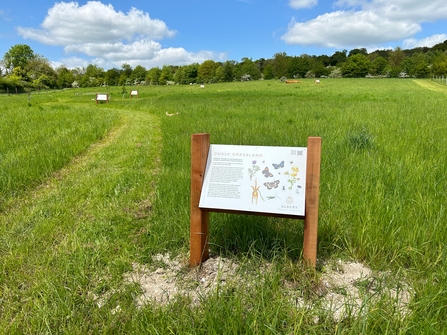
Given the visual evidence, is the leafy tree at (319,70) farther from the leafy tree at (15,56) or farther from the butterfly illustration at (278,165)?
the butterfly illustration at (278,165)

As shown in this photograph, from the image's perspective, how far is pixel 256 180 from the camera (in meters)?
2.48

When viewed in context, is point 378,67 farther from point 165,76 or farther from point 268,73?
point 165,76

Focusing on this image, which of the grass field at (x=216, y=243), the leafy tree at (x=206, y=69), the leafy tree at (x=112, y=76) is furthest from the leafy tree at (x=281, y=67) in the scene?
the grass field at (x=216, y=243)

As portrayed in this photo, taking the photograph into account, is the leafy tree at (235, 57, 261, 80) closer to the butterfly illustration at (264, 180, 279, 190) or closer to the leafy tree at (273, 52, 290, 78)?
the leafy tree at (273, 52, 290, 78)

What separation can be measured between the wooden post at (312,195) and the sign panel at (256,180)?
0.18 feet

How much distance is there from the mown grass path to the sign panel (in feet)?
3.70

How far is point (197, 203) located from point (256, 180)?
54cm

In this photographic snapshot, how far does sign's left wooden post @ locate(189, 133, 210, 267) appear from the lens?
2.60 m

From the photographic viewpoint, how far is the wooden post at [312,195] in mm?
2326

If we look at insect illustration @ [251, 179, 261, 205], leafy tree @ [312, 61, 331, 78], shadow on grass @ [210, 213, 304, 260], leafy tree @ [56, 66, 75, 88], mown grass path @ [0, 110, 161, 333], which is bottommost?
mown grass path @ [0, 110, 161, 333]

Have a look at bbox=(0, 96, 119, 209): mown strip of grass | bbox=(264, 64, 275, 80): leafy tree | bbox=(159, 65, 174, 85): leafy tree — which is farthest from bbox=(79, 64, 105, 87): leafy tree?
bbox=(0, 96, 119, 209): mown strip of grass

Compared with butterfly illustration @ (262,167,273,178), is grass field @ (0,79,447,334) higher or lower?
lower

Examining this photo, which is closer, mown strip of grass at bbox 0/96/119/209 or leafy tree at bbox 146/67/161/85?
mown strip of grass at bbox 0/96/119/209

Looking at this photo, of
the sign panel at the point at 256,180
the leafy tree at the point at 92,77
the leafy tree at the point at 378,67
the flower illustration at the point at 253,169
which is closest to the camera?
the sign panel at the point at 256,180
